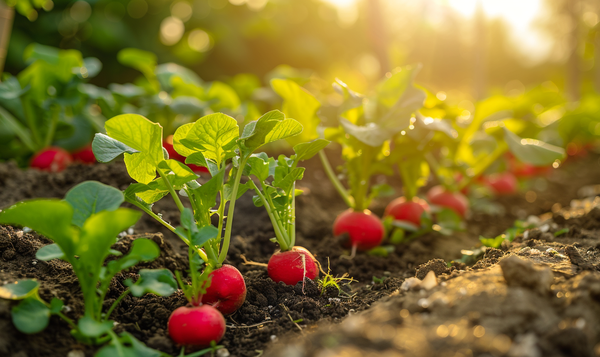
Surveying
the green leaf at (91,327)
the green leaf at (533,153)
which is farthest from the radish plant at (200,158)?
the green leaf at (533,153)

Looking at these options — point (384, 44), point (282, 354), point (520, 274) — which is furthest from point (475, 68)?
point (282, 354)

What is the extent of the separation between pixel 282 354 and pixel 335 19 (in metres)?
7.50

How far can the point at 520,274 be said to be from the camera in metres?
1.06

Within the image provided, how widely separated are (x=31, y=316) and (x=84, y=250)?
0.22 m

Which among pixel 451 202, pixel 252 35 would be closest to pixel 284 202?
pixel 451 202

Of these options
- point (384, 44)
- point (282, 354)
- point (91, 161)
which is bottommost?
point (91, 161)

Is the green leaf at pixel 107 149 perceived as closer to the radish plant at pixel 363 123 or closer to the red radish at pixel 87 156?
the radish plant at pixel 363 123

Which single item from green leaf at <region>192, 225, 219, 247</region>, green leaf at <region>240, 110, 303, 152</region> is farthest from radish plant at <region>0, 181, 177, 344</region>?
green leaf at <region>240, 110, 303, 152</region>

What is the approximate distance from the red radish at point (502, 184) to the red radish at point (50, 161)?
11.3 ft

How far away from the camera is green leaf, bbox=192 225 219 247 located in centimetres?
112

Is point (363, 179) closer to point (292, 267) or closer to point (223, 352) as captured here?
point (292, 267)

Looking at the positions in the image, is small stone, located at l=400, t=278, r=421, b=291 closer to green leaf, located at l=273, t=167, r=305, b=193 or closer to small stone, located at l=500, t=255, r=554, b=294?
small stone, located at l=500, t=255, r=554, b=294

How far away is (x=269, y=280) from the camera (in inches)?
59.7

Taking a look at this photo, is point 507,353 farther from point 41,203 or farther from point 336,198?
point 336,198
